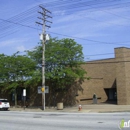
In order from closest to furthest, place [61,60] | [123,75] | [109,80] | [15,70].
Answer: [61,60] → [123,75] → [15,70] → [109,80]

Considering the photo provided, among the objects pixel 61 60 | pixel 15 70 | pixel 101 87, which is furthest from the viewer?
pixel 101 87

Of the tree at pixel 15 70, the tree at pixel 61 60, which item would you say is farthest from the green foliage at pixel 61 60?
the tree at pixel 15 70

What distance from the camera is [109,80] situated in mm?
43875

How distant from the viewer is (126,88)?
3547cm

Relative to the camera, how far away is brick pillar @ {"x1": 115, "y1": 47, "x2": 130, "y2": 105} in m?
35.4

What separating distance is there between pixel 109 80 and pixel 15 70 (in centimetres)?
1617

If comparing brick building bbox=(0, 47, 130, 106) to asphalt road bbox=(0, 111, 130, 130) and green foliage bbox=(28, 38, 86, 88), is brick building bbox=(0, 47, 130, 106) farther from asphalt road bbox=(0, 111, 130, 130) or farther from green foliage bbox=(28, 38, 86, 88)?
asphalt road bbox=(0, 111, 130, 130)

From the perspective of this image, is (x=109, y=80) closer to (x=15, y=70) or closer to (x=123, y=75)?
(x=123, y=75)

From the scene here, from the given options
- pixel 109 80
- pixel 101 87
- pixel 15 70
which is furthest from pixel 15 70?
pixel 109 80

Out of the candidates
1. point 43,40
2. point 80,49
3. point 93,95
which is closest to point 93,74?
point 93,95

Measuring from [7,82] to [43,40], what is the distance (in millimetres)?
10931

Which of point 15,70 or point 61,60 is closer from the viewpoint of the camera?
point 61,60

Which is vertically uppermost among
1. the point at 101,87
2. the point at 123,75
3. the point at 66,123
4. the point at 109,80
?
the point at 123,75

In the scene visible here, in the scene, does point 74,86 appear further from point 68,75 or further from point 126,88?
point 126,88
